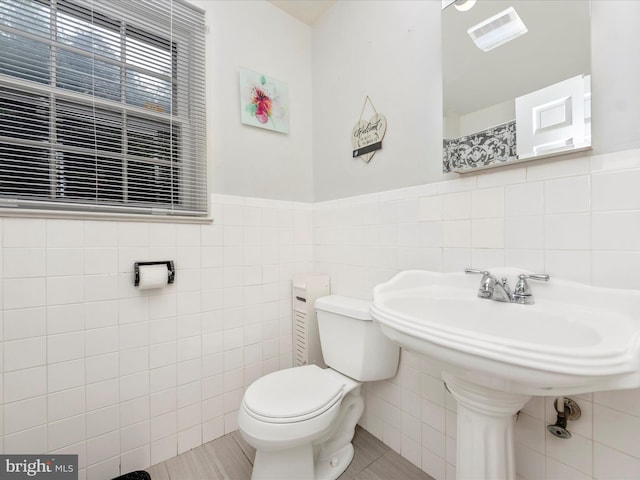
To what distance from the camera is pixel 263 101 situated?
168 cm

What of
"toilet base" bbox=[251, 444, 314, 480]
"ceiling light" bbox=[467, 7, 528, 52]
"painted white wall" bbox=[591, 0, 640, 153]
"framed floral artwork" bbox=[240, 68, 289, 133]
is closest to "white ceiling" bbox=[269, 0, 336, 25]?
"framed floral artwork" bbox=[240, 68, 289, 133]

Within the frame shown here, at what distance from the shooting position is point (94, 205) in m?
1.21

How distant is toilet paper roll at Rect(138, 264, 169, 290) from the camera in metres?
1.25

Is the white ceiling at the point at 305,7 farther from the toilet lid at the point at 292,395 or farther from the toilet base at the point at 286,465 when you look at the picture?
the toilet base at the point at 286,465

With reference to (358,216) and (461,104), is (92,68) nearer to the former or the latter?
(358,216)

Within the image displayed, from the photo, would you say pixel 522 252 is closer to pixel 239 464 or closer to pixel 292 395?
pixel 292 395

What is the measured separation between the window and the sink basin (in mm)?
1144

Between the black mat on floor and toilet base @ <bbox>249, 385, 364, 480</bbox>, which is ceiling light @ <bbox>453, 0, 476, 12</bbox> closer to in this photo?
toilet base @ <bbox>249, 385, 364, 480</bbox>

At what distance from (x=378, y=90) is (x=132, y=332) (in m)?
1.67

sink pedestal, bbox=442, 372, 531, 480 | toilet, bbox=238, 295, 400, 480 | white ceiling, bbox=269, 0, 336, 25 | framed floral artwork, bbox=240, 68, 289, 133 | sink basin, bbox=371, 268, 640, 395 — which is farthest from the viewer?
white ceiling, bbox=269, 0, 336, 25

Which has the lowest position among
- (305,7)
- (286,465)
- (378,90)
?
(286,465)

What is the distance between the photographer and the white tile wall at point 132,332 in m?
1.08

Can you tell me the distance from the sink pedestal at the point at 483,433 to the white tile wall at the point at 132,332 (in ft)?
3.63

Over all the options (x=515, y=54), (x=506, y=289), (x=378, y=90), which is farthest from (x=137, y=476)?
(x=515, y=54)
